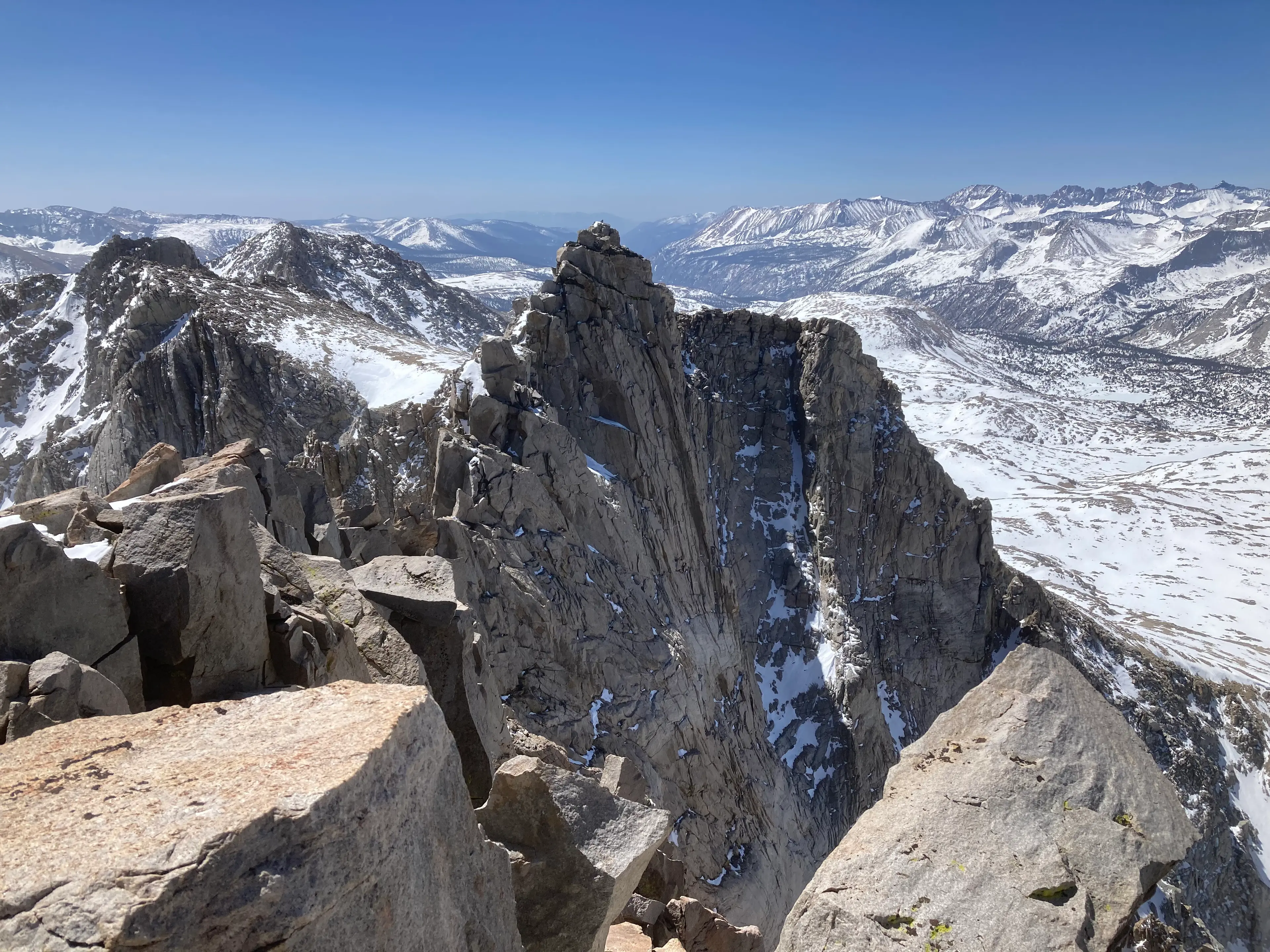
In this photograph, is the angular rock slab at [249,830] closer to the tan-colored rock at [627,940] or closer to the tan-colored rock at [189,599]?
the tan-colored rock at [189,599]

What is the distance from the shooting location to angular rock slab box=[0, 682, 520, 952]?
530 centimetres

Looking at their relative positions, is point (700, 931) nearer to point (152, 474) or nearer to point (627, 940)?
point (627, 940)

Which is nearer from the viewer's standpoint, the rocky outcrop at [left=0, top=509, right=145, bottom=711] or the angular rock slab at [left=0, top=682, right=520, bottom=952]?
the angular rock slab at [left=0, top=682, right=520, bottom=952]

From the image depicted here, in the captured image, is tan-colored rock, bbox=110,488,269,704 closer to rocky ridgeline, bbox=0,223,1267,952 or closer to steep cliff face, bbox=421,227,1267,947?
rocky ridgeline, bbox=0,223,1267,952

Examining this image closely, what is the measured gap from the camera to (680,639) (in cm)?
3903

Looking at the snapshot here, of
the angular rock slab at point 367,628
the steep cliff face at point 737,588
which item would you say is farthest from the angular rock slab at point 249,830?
the steep cliff face at point 737,588

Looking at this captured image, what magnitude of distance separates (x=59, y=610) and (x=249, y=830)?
649 cm

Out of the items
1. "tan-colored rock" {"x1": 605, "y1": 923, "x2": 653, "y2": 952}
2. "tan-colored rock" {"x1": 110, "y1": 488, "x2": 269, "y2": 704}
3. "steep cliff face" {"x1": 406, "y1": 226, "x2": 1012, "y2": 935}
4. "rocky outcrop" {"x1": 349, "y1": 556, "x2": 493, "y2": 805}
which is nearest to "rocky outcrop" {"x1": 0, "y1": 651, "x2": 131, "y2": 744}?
"tan-colored rock" {"x1": 110, "y1": 488, "x2": 269, "y2": 704}

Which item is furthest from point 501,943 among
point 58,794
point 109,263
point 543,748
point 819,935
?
point 109,263

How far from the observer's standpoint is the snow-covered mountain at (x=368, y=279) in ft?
477

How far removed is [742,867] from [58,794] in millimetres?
37164

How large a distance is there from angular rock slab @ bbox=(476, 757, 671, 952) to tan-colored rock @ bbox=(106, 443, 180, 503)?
38.7 feet

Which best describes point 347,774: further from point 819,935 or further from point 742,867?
point 742,867

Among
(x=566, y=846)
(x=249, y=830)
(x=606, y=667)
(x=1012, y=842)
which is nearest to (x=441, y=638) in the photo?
(x=566, y=846)
